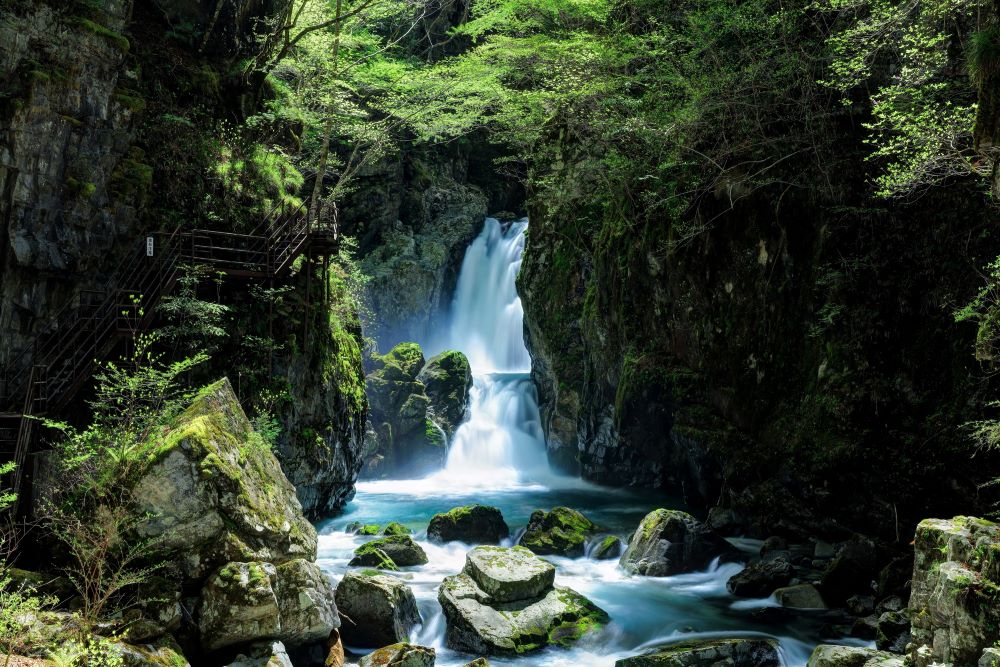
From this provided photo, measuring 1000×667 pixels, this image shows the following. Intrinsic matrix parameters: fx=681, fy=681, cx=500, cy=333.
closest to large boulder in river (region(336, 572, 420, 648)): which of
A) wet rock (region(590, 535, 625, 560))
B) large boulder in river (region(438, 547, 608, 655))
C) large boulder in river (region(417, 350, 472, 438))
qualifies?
large boulder in river (region(438, 547, 608, 655))

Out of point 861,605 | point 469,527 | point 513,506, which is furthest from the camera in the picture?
point 513,506

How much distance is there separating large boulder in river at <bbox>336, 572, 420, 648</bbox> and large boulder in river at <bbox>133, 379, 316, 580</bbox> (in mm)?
1700

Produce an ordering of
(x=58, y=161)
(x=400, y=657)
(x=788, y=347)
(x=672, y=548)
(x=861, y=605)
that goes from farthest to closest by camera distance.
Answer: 1. (x=788, y=347)
2. (x=672, y=548)
3. (x=58, y=161)
4. (x=861, y=605)
5. (x=400, y=657)

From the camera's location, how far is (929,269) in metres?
12.3

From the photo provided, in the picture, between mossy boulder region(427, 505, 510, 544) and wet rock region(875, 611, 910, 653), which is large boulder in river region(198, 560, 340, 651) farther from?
wet rock region(875, 611, 910, 653)

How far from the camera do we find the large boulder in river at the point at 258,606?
7.18 meters

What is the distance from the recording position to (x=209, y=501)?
7.53 m

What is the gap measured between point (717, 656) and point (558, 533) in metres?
5.80

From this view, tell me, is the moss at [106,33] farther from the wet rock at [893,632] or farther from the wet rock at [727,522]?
the wet rock at [893,632]

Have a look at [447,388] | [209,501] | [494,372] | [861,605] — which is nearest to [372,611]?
[209,501]

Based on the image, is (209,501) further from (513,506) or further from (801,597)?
(513,506)

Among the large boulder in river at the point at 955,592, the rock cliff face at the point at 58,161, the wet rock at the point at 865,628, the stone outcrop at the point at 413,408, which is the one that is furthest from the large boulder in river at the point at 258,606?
the stone outcrop at the point at 413,408

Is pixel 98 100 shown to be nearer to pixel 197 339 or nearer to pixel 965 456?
pixel 197 339

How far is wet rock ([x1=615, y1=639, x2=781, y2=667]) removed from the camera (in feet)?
29.0
